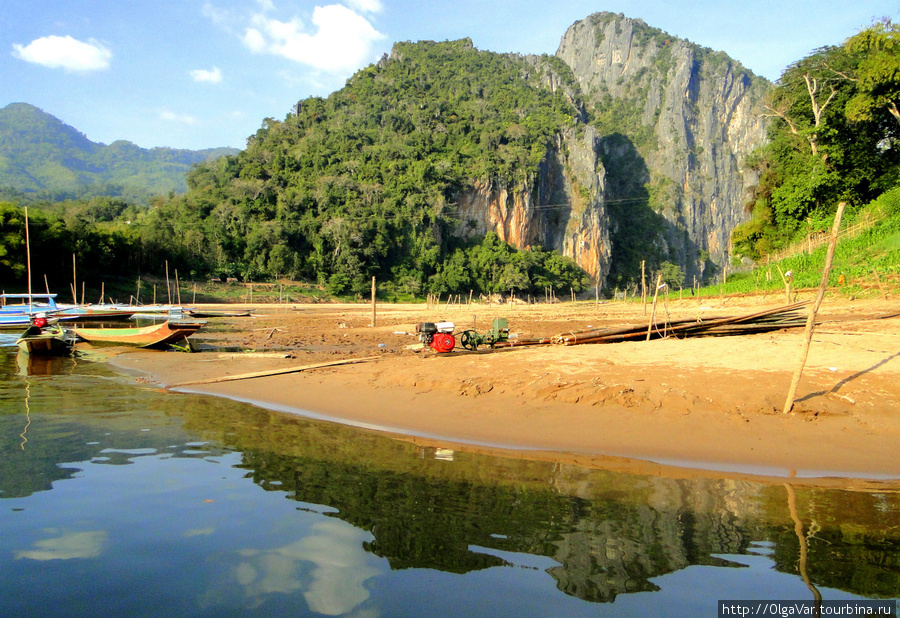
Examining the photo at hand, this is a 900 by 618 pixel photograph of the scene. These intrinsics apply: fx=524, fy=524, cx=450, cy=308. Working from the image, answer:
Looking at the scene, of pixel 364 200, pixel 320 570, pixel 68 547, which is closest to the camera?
pixel 320 570

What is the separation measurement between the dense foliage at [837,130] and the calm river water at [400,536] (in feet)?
94.8

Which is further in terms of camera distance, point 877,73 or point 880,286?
point 877,73

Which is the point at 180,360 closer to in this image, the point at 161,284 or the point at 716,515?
the point at 716,515

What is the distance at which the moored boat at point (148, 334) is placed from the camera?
16.2 metres

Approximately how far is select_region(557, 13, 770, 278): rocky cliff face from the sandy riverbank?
117760 millimetres

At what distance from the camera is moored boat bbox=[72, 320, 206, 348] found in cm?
1625

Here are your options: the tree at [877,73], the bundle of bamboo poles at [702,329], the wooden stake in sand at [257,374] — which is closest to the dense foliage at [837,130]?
the tree at [877,73]

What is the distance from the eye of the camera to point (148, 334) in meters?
16.7

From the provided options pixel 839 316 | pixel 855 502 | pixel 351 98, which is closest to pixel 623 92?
pixel 351 98

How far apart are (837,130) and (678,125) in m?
115

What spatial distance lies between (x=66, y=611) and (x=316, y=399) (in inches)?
231

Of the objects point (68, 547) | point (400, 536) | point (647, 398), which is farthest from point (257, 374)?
point (647, 398)

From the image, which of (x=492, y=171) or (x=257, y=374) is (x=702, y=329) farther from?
(x=492, y=171)

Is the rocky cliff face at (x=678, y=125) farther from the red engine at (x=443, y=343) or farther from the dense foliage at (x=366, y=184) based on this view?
the red engine at (x=443, y=343)
